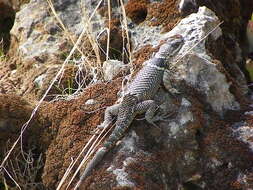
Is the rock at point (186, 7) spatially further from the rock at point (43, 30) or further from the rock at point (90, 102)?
the rock at point (90, 102)

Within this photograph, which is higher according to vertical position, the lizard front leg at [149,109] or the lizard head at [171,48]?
the lizard head at [171,48]

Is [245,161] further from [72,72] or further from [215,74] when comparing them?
[72,72]

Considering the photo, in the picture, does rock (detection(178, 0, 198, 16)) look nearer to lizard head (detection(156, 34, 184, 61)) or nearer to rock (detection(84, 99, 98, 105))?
lizard head (detection(156, 34, 184, 61))

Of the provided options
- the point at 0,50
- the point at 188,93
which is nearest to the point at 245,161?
the point at 188,93

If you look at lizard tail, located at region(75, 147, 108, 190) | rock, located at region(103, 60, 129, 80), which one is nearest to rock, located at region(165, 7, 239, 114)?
rock, located at region(103, 60, 129, 80)

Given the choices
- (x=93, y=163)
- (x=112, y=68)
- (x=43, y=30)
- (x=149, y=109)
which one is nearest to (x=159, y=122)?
(x=149, y=109)

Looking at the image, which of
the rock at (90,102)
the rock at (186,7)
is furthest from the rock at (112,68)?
the rock at (186,7)
